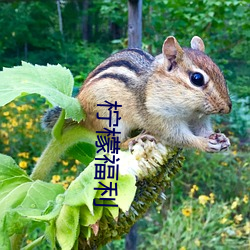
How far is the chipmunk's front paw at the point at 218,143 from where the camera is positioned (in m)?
0.59

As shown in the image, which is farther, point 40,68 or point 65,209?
point 40,68

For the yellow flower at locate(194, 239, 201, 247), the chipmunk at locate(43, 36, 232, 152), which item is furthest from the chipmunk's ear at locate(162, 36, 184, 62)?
the yellow flower at locate(194, 239, 201, 247)

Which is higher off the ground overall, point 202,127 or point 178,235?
point 178,235

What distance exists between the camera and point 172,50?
2.31 ft

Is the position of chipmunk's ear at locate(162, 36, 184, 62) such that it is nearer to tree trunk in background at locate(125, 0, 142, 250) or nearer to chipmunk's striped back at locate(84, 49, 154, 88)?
chipmunk's striped back at locate(84, 49, 154, 88)

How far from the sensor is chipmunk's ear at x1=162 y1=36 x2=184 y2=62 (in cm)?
69

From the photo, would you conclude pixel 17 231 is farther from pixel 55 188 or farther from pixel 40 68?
pixel 40 68

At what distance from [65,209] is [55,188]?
11 cm

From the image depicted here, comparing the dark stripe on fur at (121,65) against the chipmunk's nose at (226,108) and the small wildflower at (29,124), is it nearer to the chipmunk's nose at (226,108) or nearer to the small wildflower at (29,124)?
the chipmunk's nose at (226,108)

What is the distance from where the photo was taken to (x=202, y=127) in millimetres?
698

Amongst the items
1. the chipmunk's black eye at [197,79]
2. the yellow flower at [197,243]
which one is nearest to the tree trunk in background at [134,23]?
the chipmunk's black eye at [197,79]

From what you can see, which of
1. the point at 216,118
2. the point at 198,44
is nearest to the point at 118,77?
the point at 198,44

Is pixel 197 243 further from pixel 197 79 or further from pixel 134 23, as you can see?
pixel 197 79

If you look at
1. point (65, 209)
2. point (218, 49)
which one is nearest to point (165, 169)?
point (65, 209)
